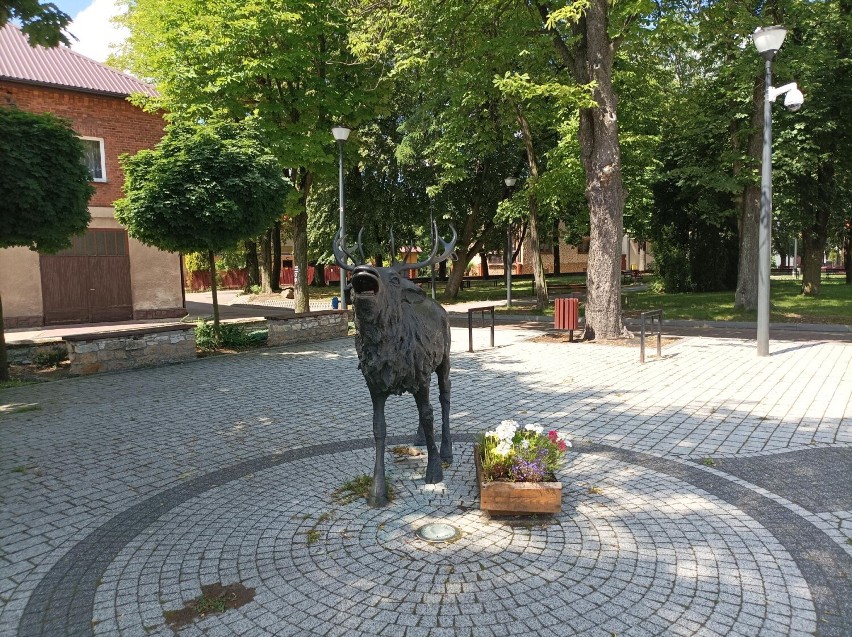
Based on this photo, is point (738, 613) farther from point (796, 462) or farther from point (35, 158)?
point (35, 158)

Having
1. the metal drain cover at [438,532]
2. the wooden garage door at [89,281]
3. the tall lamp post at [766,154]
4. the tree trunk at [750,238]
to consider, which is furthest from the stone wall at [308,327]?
the tree trunk at [750,238]

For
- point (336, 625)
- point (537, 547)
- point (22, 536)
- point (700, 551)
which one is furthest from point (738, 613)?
point (22, 536)

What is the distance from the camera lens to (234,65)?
1653cm

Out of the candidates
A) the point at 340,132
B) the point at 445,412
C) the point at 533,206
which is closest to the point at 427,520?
the point at 445,412

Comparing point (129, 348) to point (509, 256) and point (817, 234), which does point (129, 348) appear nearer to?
point (509, 256)

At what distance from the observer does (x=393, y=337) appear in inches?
182

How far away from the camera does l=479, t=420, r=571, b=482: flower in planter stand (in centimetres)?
462

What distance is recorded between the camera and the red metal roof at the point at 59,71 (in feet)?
59.6

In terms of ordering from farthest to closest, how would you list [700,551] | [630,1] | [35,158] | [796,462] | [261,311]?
[261,311] < [630,1] < [35,158] < [796,462] < [700,551]

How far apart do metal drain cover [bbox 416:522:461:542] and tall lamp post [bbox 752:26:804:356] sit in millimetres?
9528

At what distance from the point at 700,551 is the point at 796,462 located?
2.47m

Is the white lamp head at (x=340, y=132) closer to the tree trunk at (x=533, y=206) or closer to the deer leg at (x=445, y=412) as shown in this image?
the tree trunk at (x=533, y=206)

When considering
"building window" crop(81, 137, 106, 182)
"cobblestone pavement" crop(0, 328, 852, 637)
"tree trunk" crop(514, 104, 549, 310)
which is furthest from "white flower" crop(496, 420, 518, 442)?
"building window" crop(81, 137, 106, 182)

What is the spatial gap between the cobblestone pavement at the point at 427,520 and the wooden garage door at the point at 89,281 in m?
12.4
